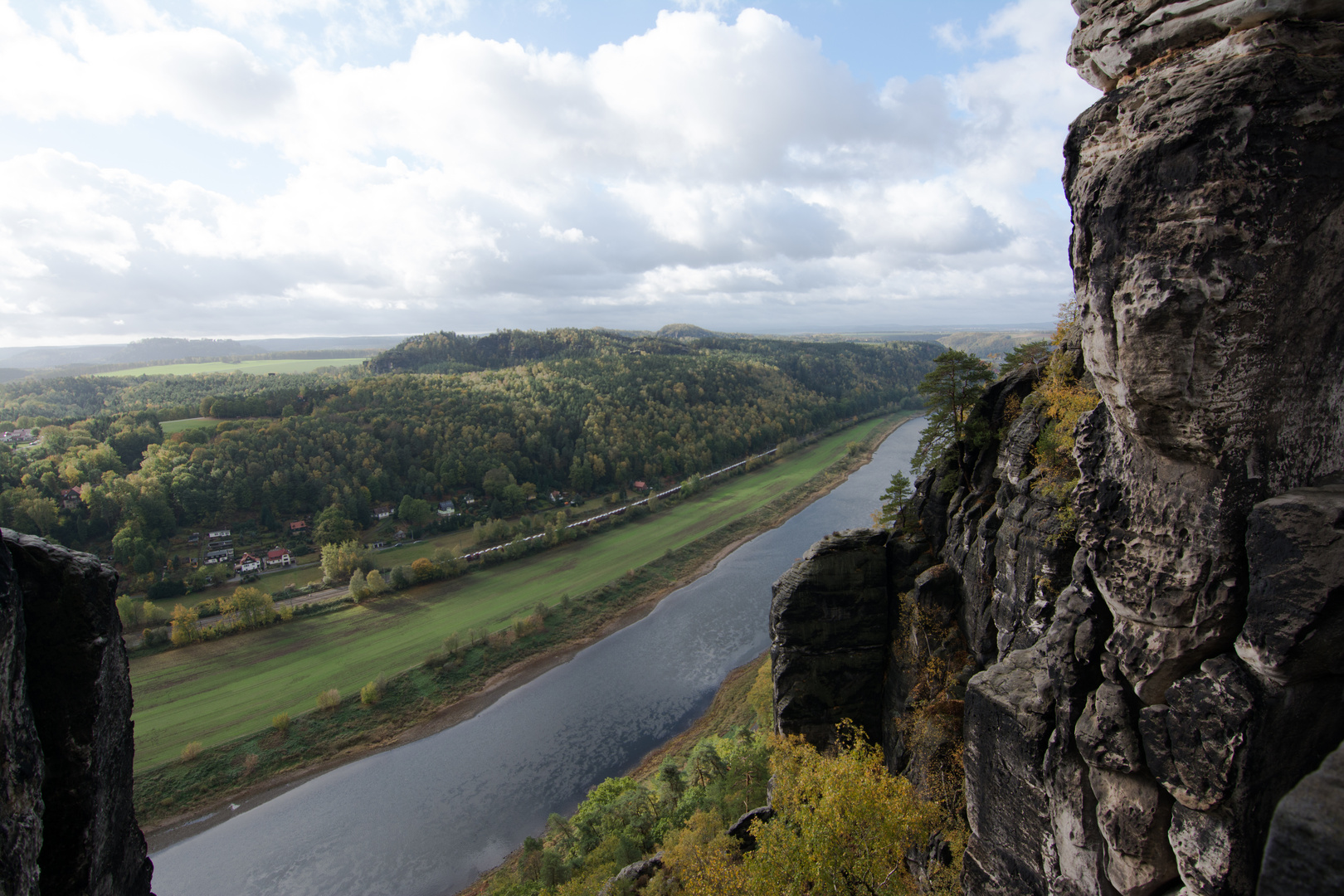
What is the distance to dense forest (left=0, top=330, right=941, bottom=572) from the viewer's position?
54.7 metres

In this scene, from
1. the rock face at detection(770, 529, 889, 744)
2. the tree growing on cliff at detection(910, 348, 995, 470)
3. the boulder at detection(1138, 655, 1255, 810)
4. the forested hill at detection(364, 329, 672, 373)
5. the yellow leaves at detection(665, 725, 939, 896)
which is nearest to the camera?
the boulder at detection(1138, 655, 1255, 810)

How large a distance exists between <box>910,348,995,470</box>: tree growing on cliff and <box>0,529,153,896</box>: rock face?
19816 mm

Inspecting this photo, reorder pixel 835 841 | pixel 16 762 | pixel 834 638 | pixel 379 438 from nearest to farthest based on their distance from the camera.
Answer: pixel 16 762
pixel 835 841
pixel 834 638
pixel 379 438

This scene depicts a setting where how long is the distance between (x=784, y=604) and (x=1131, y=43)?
49.4 feet

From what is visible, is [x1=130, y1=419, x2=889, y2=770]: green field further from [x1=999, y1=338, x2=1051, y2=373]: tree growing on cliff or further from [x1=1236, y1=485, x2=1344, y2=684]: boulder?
[x1=1236, y1=485, x2=1344, y2=684]: boulder

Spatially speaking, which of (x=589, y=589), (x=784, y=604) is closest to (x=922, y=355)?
(x=589, y=589)

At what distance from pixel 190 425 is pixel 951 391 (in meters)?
90.9

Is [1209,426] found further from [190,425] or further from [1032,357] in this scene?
[190,425]

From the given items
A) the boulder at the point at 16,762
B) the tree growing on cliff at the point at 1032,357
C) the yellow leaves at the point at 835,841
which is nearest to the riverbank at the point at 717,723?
the yellow leaves at the point at 835,841

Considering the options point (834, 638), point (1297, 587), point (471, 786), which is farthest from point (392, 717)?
point (1297, 587)

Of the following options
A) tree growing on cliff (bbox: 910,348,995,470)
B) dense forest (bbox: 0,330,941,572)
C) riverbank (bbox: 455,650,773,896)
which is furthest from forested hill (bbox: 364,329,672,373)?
tree growing on cliff (bbox: 910,348,995,470)

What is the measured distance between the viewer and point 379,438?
75375 mm

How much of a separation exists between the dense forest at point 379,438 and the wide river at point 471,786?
3404cm

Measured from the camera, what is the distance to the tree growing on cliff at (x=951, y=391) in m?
19.0
